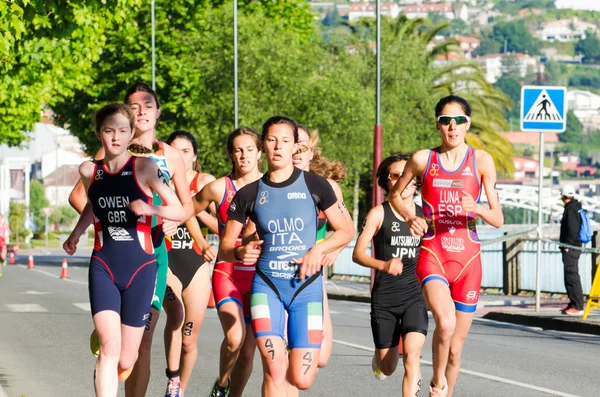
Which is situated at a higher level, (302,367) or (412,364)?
(302,367)

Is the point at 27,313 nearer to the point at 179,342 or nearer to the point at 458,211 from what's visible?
the point at 179,342

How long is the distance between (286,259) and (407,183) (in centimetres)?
185

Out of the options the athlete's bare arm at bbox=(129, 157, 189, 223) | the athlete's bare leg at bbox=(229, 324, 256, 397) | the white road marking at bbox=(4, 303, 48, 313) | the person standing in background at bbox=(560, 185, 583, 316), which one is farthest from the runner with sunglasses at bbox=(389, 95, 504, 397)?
the white road marking at bbox=(4, 303, 48, 313)

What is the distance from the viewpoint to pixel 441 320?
9.02 m

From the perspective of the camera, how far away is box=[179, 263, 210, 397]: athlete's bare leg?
9.70m

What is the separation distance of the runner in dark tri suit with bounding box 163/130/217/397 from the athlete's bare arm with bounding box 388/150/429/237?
1399mm

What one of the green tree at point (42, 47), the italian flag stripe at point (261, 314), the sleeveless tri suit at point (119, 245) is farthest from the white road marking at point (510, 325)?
the sleeveless tri suit at point (119, 245)

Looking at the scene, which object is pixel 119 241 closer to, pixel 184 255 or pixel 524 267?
pixel 184 255

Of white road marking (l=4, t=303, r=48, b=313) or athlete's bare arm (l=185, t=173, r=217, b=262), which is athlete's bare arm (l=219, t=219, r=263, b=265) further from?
white road marking (l=4, t=303, r=48, b=313)

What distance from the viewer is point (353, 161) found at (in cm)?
5712

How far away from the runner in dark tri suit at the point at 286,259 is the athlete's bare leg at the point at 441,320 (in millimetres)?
1372

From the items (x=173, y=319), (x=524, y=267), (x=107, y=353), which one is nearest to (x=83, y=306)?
(x=524, y=267)

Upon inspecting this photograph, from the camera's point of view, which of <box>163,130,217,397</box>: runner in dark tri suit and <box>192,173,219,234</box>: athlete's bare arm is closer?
<box>163,130,217,397</box>: runner in dark tri suit

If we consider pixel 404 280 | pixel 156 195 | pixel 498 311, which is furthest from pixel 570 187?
pixel 156 195
